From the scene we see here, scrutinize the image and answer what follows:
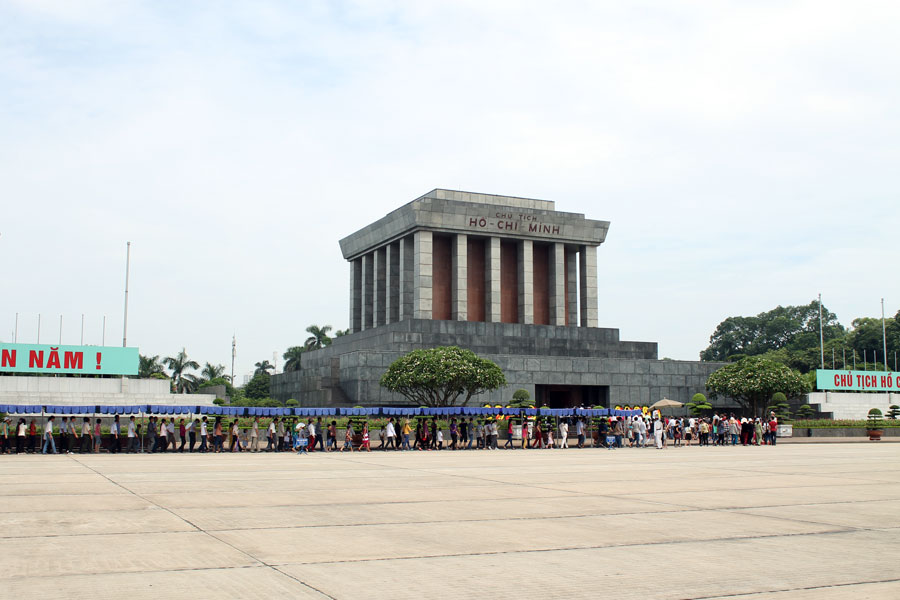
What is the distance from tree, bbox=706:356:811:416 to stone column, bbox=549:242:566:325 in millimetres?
14709

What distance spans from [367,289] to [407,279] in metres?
11.0

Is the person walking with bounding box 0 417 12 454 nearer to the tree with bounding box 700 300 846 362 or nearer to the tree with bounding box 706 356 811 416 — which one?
the tree with bounding box 706 356 811 416

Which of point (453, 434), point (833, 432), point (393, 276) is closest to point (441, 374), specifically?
point (453, 434)

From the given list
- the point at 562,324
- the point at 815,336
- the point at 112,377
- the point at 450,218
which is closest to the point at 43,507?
the point at 112,377

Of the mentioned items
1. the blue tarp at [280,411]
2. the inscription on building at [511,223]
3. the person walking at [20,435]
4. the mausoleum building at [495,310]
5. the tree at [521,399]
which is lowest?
the person walking at [20,435]

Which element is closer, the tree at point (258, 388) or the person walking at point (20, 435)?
the person walking at point (20, 435)

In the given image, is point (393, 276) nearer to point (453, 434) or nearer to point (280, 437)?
point (453, 434)

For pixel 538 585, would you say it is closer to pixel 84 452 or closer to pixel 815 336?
pixel 84 452

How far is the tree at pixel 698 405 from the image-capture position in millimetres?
58303

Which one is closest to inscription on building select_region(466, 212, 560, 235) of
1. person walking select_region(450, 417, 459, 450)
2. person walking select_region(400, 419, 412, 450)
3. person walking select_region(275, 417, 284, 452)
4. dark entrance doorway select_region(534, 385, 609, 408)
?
dark entrance doorway select_region(534, 385, 609, 408)

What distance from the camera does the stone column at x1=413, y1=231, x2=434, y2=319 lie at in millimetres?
65469

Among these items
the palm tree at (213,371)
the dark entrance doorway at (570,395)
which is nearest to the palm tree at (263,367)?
the palm tree at (213,371)

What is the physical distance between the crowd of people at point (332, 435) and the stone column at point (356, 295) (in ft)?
120

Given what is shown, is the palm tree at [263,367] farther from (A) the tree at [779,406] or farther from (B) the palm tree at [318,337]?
(A) the tree at [779,406]
